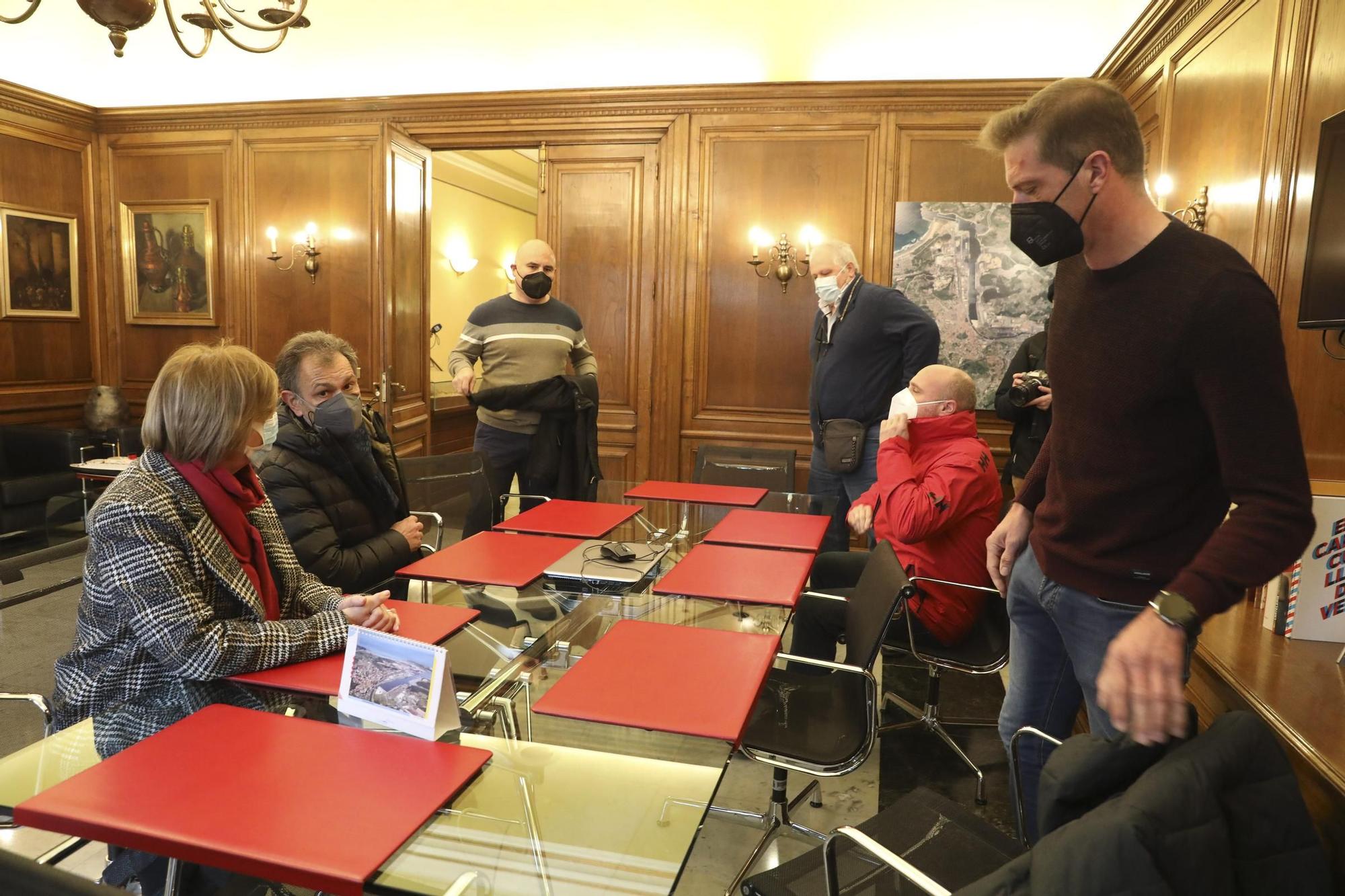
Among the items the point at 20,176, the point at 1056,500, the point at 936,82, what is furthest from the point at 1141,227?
the point at 20,176

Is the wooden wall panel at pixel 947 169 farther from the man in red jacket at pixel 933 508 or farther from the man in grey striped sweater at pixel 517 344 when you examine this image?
the man in red jacket at pixel 933 508

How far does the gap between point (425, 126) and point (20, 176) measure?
2800mm

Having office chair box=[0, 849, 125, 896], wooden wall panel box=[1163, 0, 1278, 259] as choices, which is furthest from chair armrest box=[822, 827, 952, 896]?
wooden wall panel box=[1163, 0, 1278, 259]

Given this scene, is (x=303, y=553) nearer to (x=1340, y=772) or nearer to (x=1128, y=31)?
(x=1340, y=772)

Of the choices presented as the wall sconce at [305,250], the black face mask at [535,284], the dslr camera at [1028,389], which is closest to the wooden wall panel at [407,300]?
the wall sconce at [305,250]

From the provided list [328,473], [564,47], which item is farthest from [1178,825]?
[564,47]

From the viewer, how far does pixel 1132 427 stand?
1488 mm

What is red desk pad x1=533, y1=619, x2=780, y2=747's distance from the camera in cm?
148

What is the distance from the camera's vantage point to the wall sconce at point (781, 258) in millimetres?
5418

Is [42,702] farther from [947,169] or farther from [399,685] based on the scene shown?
[947,169]

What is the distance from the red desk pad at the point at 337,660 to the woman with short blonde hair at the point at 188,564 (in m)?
0.02

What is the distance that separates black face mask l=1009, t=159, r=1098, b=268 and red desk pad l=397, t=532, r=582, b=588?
4.67 ft

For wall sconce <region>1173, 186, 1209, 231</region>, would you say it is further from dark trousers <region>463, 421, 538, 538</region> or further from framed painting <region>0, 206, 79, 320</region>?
framed painting <region>0, 206, 79, 320</region>

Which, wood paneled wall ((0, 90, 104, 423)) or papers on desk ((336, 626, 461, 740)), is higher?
wood paneled wall ((0, 90, 104, 423))
